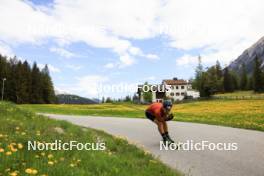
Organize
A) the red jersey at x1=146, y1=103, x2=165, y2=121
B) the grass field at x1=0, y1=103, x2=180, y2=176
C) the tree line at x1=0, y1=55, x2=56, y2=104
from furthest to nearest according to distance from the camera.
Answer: the tree line at x1=0, y1=55, x2=56, y2=104 → the red jersey at x1=146, y1=103, x2=165, y2=121 → the grass field at x1=0, y1=103, x2=180, y2=176

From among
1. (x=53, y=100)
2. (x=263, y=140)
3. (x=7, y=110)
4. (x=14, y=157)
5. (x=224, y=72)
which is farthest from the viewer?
(x=224, y=72)

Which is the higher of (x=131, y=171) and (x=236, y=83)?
(x=236, y=83)

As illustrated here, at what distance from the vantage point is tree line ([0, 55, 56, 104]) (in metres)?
104

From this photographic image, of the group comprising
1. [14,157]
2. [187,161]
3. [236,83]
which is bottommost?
[187,161]

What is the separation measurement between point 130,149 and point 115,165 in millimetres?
2907

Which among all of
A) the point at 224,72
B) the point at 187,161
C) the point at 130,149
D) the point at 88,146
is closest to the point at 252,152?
the point at 187,161

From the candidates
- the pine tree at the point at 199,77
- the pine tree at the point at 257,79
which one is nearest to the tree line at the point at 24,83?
the pine tree at the point at 199,77

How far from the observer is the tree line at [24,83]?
343ft

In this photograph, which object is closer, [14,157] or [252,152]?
[14,157]

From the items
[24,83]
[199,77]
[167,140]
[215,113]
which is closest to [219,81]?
[199,77]

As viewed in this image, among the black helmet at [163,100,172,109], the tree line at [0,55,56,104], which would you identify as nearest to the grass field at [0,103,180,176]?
the black helmet at [163,100,172,109]

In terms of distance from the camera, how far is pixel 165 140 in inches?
439

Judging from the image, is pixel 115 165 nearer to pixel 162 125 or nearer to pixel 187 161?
pixel 187 161

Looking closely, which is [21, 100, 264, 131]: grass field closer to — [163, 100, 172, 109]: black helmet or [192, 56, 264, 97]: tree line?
[163, 100, 172, 109]: black helmet
